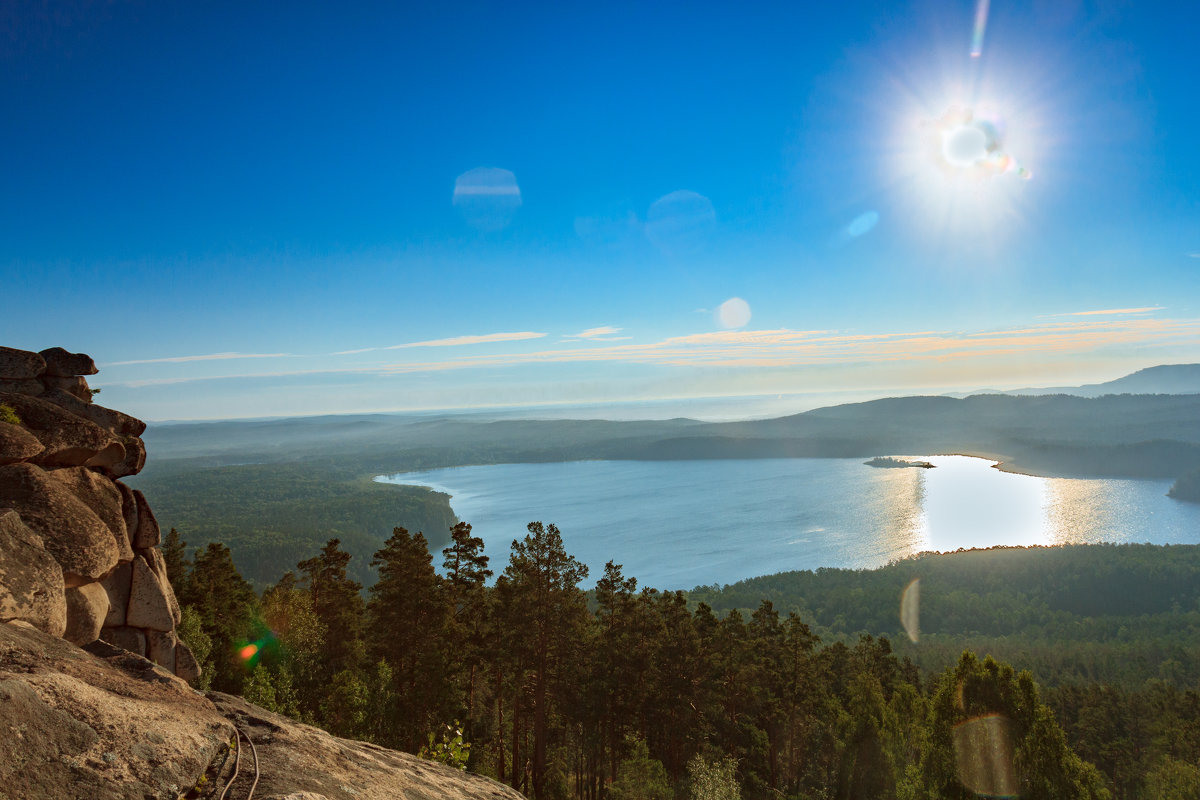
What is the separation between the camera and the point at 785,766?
38562mm

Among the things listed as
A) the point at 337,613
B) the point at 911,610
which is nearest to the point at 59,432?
the point at 337,613

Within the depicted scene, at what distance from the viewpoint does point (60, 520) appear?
9492mm

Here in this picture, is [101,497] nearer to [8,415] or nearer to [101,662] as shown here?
[8,415]

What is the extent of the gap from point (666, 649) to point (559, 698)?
18.9 feet

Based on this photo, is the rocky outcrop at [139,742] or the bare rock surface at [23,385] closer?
the rocky outcrop at [139,742]

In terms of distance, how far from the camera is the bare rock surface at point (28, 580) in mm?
7879

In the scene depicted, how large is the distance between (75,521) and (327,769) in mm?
5996

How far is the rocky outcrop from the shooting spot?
5191 millimetres

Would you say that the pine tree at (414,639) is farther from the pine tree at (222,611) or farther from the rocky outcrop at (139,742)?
the rocky outcrop at (139,742)

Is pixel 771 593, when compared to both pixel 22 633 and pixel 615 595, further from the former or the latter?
pixel 22 633

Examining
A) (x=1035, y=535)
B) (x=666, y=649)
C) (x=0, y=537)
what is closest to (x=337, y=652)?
(x=666, y=649)

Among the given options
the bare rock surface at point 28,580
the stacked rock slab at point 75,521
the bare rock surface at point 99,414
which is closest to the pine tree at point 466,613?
the bare rock surface at point 99,414

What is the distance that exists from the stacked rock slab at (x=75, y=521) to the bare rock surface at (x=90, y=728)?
127cm

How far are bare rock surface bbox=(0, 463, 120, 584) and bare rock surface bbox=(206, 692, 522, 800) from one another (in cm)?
295
